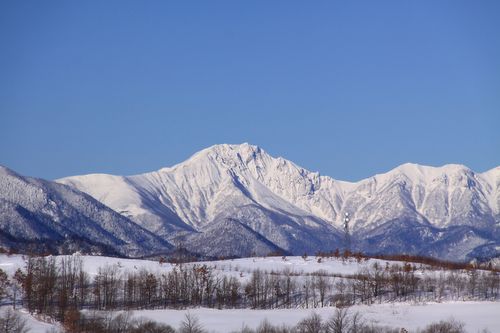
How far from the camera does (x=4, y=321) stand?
146 meters

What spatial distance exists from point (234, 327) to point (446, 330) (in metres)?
39.7

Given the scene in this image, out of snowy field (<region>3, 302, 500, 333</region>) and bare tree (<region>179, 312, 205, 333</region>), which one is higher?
snowy field (<region>3, 302, 500, 333</region>)

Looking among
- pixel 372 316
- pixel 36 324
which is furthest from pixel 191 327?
pixel 372 316

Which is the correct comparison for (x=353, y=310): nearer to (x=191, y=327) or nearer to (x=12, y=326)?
(x=191, y=327)

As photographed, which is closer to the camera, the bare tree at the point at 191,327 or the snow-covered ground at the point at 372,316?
the bare tree at the point at 191,327

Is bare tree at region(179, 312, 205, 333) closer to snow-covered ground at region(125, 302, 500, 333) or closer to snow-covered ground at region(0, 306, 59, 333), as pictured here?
snow-covered ground at region(125, 302, 500, 333)

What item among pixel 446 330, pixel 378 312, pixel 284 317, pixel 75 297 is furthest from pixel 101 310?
pixel 446 330

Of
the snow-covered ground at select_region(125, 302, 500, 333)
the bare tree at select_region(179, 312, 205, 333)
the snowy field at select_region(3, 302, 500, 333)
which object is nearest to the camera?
the bare tree at select_region(179, 312, 205, 333)

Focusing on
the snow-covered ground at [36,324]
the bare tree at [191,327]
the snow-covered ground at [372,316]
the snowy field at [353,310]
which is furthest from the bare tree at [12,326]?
the snow-covered ground at [372,316]

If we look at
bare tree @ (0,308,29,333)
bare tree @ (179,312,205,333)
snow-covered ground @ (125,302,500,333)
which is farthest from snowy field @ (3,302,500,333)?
bare tree @ (0,308,29,333)

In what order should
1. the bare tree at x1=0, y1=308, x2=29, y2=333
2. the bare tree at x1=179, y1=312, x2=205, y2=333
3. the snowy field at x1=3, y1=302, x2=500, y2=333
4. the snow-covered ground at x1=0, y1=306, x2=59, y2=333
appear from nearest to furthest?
the bare tree at x1=0, y1=308, x2=29, y2=333
the bare tree at x1=179, y1=312, x2=205, y2=333
the snow-covered ground at x1=0, y1=306, x2=59, y2=333
the snowy field at x1=3, y1=302, x2=500, y2=333

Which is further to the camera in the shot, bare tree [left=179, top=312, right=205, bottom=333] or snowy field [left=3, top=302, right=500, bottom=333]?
snowy field [left=3, top=302, right=500, bottom=333]

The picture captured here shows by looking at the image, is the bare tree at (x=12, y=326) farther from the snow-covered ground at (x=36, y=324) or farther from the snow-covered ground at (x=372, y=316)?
the snow-covered ground at (x=372, y=316)

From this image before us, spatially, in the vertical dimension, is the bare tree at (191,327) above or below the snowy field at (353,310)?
below
